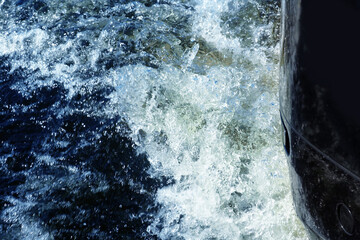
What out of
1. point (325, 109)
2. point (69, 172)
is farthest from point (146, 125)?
point (325, 109)

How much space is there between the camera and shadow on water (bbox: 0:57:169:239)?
2467mm

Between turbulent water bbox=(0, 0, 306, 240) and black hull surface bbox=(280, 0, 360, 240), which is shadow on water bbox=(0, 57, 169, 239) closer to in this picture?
turbulent water bbox=(0, 0, 306, 240)

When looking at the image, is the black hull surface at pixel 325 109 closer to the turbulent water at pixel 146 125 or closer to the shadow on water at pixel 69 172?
the turbulent water at pixel 146 125

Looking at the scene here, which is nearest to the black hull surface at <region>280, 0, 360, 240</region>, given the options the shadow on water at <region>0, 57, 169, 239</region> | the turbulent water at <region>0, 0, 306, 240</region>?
the turbulent water at <region>0, 0, 306, 240</region>

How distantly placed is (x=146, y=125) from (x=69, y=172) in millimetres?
708

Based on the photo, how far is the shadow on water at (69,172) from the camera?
2.47 meters

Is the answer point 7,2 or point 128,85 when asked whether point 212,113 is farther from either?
point 7,2

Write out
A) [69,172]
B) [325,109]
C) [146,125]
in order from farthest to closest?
[146,125]
[69,172]
[325,109]

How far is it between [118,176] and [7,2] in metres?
3.09

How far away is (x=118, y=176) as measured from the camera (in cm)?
268

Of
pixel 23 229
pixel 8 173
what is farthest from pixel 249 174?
pixel 8 173

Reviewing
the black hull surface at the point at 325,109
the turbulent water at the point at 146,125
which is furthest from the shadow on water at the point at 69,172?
the black hull surface at the point at 325,109

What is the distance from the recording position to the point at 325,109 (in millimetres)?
1224

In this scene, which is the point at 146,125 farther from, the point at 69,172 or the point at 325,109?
the point at 325,109
